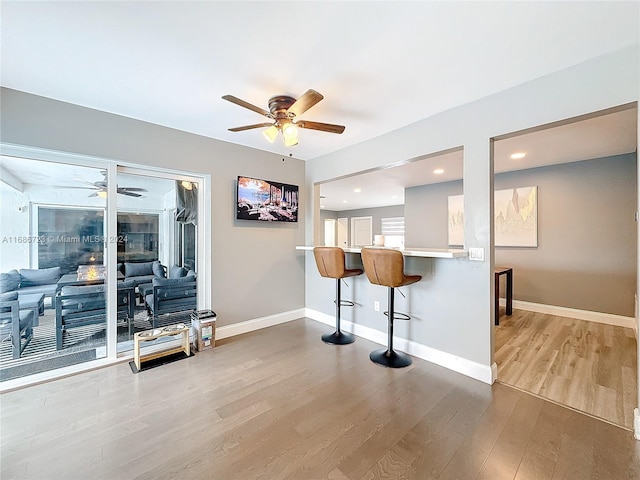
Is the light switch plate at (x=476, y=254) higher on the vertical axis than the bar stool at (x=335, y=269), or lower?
higher

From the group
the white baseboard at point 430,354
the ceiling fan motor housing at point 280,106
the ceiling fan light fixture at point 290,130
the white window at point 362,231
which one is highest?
the ceiling fan motor housing at point 280,106

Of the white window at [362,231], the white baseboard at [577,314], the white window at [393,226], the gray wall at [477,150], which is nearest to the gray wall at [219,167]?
the gray wall at [477,150]

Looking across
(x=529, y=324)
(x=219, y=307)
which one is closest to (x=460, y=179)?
(x=529, y=324)

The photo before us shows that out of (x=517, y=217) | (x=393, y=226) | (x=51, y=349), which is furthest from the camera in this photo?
(x=393, y=226)

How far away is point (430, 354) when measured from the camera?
268cm

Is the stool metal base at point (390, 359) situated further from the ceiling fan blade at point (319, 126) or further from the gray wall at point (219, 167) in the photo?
the ceiling fan blade at point (319, 126)

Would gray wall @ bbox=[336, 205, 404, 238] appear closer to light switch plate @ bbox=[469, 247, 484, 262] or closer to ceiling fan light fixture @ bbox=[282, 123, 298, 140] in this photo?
light switch plate @ bbox=[469, 247, 484, 262]

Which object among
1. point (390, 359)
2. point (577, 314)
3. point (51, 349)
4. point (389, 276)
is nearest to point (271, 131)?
point (389, 276)

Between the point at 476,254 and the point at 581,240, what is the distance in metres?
3.09

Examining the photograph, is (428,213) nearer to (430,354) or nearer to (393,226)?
(393,226)

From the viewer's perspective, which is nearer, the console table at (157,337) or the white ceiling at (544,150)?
the console table at (157,337)

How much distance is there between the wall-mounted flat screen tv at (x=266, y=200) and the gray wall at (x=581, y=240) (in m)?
3.78

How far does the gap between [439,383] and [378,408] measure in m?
0.69

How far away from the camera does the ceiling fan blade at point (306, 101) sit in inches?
69.9
